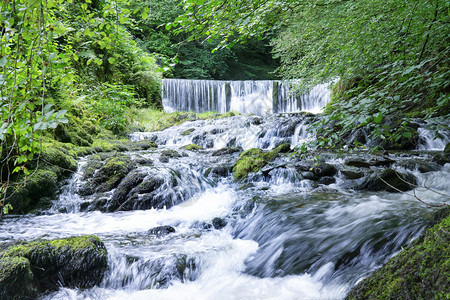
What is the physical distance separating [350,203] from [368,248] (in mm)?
1664

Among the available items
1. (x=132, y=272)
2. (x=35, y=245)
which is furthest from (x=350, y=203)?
(x=35, y=245)

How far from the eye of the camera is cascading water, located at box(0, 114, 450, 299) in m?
3.11

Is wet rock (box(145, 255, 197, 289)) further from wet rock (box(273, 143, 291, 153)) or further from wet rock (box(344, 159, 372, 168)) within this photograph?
wet rock (box(273, 143, 291, 153))

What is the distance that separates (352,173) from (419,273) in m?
4.76

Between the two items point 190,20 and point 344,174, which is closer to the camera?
point 190,20

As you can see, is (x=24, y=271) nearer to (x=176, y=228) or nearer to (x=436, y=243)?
(x=176, y=228)

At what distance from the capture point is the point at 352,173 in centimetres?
620

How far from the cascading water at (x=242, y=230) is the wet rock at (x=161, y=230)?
0.09m

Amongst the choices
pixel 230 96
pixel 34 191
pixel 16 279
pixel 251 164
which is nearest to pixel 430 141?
pixel 251 164

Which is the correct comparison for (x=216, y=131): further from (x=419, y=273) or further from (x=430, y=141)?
(x=419, y=273)

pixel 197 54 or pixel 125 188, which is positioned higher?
pixel 197 54

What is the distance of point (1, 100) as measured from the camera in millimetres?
1886

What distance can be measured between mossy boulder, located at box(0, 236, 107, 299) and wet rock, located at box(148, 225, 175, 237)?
1.19 m

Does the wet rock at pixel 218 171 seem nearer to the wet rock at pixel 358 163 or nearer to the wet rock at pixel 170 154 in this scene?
the wet rock at pixel 170 154
